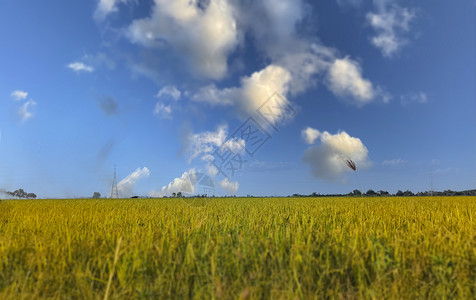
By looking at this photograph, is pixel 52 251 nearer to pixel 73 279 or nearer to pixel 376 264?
pixel 73 279

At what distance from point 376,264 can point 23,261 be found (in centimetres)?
332

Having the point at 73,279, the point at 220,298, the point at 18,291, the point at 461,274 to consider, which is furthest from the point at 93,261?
the point at 461,274

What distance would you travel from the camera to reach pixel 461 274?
7.45 ft

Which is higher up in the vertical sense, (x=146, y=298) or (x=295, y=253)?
(x=295, y=253)

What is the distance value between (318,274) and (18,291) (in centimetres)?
258

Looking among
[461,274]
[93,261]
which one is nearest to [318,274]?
[461,274]

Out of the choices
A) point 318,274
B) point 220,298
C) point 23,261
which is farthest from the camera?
point 23,261

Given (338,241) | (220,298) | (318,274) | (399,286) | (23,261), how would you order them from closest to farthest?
1. (220,298)
2. (399,286)
3. (318,274)
4. (23,261)
5. (338,241)

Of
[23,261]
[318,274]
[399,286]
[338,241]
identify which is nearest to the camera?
[399,286]

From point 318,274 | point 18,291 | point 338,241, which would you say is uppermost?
point 338,241

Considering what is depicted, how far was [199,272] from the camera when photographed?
2258 millimetres

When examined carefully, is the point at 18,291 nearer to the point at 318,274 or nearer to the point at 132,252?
the point at 132,252

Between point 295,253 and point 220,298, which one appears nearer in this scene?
point 220,298

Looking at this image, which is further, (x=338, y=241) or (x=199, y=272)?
(x=338, y=241)
